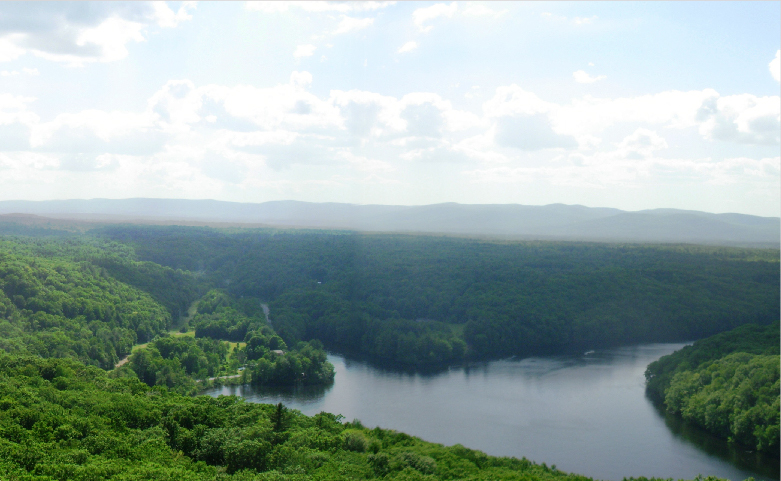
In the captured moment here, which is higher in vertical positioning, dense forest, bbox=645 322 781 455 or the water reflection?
dense forest, bbox=645 322 781 455

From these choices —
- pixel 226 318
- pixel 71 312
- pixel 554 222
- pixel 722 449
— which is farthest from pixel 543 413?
pixel 554 222

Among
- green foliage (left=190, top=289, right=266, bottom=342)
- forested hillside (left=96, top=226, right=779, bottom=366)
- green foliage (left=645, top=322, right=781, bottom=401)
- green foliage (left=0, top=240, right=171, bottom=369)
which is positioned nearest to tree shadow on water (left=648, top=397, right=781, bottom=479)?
green foliage (left=645, top=322, right=781, bottom=401)

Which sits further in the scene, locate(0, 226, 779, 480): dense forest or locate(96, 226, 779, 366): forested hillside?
locate(96, 226, 779, 366): forested hillside

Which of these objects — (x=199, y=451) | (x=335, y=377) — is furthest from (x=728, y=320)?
(x=199, y=451)

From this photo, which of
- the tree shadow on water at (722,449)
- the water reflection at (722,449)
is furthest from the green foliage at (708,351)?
the water reflection at (722,449)

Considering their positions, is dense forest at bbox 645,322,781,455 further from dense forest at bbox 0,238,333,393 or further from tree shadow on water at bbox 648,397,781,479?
dense forest at bbox 0,238,333,393

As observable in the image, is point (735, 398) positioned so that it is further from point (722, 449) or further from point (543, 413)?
point (543, 413)

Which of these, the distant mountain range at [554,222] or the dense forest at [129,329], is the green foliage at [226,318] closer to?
the dense forest at [129,329]

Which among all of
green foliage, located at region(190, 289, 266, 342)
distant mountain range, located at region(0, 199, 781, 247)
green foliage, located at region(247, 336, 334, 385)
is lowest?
green foliage, located at region(247, 336, 334, 385)
